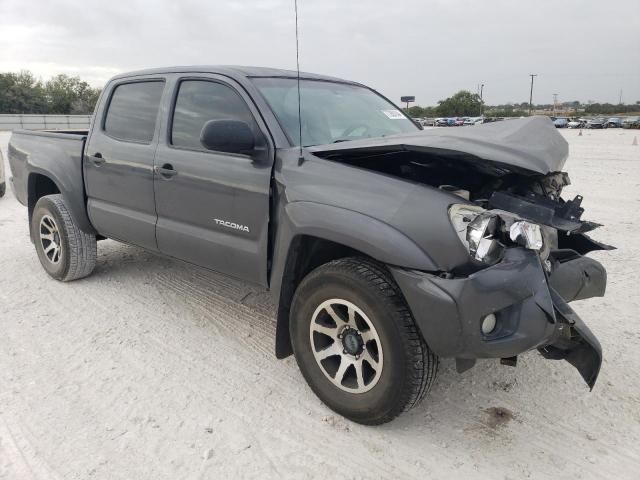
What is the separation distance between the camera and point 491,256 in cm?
237

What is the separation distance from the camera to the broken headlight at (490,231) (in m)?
2.33

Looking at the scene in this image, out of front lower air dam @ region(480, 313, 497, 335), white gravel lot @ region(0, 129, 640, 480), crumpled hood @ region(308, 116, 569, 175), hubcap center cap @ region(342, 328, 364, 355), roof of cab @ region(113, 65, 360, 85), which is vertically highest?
roof of cab @ region(113, 65, 360, 85)

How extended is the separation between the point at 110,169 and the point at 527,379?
3409 millimetres

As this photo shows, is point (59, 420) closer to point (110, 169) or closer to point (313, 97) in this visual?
point (110, 169)

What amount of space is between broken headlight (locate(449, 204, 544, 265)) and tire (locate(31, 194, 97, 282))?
3633 millimetres

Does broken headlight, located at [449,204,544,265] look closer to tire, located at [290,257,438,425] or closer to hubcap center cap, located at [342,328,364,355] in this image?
tire, located at [290,257,438,425]

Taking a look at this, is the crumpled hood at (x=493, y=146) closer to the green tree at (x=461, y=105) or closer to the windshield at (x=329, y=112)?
the windshield at (x=329, y=112)

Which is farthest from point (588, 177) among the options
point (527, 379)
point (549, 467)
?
point (549, 467)

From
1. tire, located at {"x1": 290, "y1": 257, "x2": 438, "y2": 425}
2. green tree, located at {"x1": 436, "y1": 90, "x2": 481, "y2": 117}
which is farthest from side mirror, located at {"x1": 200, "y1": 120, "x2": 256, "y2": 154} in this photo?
green tree, located at {"x1": 436, "y1": 90, "x2": 481, "y2": 117}

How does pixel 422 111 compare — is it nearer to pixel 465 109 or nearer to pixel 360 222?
pixel 465 109

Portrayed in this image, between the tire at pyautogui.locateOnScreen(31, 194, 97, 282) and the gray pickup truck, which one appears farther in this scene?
the tire at pyautogui.locateOnScreen(31, 194, 97, 282)

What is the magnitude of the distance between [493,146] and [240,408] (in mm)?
1920

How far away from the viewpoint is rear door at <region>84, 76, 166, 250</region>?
389 centimetres

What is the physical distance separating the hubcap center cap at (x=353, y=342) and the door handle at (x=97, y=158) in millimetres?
2697
